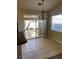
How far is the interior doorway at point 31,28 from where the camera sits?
8.37 meters

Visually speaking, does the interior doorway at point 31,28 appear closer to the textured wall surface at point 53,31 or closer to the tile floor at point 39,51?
the textured wall surface at point 53,31

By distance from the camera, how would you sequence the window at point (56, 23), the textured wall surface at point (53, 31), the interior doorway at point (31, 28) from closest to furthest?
the textured wall surface at point (53, 31)
the window at point (56, 23)
the interior doorway at point (31, 28)

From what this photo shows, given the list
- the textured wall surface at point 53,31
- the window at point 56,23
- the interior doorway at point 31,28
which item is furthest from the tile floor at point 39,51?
the interior doorway at point 31,28

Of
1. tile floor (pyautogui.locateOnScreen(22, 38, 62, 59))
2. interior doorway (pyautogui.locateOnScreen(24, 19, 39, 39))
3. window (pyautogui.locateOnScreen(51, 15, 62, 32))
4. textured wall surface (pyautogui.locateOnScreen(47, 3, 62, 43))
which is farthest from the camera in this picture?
interior doorway (pyautogui.locateOnScreen(24, 19, 39, 39))

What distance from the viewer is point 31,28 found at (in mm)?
8648

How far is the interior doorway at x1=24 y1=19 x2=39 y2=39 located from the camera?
8.37 meters

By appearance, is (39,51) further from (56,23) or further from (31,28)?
(31,28)

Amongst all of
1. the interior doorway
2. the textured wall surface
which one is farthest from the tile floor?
the interior doorway

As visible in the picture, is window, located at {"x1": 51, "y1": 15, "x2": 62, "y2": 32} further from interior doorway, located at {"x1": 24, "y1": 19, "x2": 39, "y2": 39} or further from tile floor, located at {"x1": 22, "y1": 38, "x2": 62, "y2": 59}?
tile floor, located at {"x1": 22, "y1": 38, "x2": 62, "y2": 59}

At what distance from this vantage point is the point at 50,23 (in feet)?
29.1
